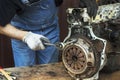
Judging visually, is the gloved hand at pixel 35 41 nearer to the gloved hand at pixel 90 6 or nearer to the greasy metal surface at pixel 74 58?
the greasy metal surface at pixel 74 58

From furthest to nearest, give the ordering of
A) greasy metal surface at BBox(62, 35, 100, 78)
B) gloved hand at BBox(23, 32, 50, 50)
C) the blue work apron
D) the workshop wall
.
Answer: the workshop wall
the blue work apron
gloved hand at BBox(23, 32, 50, 50)
greasy metal surface at BBox(62, 35, 100, 78)

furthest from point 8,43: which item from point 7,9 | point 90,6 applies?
point 90,6

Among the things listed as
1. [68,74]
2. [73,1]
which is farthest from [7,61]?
[68,74]

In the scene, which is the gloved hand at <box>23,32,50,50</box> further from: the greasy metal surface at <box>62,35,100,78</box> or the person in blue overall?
the greasy metal surface at <box>62,35,100,78</box>

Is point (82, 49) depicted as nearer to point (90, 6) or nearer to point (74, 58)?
point (74, 58)

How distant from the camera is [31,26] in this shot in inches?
68.5

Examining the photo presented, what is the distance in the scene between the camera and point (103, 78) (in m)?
1.50

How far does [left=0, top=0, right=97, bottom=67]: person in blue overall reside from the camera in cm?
148

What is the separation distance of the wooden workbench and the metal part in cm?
8

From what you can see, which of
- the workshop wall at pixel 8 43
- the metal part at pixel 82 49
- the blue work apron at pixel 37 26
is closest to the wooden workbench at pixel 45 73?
the metal part at pixel 82 49

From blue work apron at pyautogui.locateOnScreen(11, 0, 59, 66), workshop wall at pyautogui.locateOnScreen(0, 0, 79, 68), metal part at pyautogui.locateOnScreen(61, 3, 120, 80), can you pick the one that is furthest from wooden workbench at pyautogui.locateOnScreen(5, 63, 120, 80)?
workshop wall at pyautogui.locateOnScreen(0, 0, 79, 68)

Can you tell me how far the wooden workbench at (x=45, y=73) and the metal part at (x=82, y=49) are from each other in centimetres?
8

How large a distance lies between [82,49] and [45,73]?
262 millimetres

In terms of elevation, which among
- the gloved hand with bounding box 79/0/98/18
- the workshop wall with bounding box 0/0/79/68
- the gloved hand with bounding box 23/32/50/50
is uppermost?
the gloved hand with bounding box 79/0/98/18
